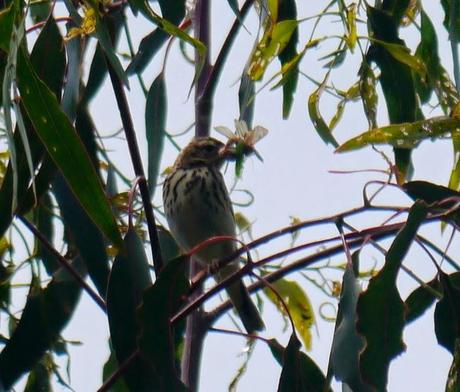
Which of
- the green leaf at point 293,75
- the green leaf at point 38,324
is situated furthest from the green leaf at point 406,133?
the green leaf at point 38,324

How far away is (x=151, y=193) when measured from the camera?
254 centimetres

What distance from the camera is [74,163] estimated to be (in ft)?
6.75

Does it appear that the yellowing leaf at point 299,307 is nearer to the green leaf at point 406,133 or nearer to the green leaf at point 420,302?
the green leaf at point 420,302

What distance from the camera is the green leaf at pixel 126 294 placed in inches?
91.7

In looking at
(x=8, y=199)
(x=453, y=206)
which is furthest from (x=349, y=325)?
(x=8, y=199)

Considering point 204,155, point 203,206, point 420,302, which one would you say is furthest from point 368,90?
point 204,155

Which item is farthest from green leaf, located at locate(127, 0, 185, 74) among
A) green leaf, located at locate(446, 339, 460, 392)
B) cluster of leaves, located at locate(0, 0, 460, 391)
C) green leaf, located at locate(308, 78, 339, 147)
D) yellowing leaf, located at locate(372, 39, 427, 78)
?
green leaf, located at locate(446, 339, 460, 392)

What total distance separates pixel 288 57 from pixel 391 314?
0.99 m

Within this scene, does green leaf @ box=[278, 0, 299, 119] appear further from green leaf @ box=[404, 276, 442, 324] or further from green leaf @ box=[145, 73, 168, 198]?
green leaf @ box=[404, 276, 442, 324]

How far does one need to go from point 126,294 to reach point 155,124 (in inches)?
19.5

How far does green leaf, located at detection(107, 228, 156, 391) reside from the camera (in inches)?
91.7

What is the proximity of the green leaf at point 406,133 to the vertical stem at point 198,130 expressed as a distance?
1.10 ft

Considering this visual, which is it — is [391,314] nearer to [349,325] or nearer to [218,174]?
[349,325]

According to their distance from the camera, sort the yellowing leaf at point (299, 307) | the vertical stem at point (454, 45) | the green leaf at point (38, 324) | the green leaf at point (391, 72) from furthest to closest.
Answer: the yellowing leaf at point (299, 307)
the green leaf at point (391, 72)
the green leaf at point (38, 324)
the vertical stem at point (454, 45)
